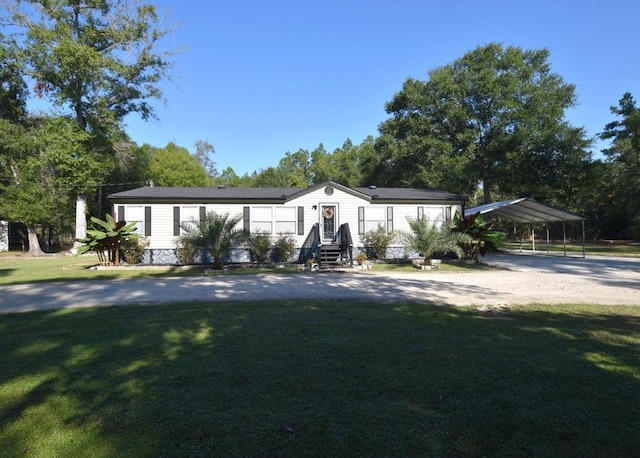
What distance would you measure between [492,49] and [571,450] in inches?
1332

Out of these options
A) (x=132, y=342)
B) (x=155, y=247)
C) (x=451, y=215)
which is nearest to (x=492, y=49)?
(x=451, y=215)

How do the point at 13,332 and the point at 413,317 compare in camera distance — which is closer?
the point at 13,332

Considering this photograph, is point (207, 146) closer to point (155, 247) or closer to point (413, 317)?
point (155, 247)

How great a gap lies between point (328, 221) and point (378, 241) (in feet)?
8.37

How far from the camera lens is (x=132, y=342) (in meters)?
4.88

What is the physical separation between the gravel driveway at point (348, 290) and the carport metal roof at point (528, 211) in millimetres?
6744

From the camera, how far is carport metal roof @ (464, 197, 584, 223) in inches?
762

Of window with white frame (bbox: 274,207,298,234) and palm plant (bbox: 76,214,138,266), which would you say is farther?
window with white frame (bbox: 274,207,298,234)

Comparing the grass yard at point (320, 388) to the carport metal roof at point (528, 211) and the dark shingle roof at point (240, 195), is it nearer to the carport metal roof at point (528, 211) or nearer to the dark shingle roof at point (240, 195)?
the dark shingle roof at point (240, 195)

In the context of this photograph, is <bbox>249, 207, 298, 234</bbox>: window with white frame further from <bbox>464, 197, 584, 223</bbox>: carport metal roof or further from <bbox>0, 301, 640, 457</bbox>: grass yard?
<bbox>0, 301, 640, 457</bbox>: grass yard

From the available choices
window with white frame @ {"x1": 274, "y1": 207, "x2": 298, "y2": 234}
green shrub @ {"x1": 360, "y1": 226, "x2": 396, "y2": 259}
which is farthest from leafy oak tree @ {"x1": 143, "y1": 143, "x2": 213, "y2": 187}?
green shrub @ {"x1": 360, "y1": 226, "x2": 396, "y2": 259}

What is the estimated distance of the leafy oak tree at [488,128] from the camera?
26688 millimetres

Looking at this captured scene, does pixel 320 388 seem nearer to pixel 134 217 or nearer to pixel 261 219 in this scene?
pixel 261 219

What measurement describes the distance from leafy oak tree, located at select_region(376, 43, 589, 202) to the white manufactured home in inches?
391
